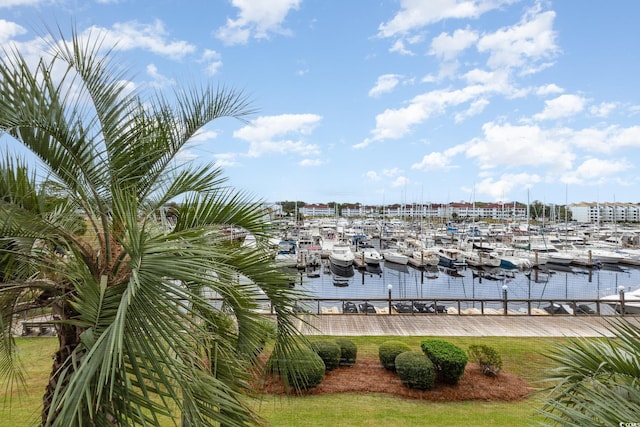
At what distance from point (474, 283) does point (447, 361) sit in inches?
786

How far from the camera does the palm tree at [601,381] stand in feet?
5.12

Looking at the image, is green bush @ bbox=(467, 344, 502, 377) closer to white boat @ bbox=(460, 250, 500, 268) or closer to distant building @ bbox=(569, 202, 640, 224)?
white boat @ bbox=(460, 250, 500, 268)

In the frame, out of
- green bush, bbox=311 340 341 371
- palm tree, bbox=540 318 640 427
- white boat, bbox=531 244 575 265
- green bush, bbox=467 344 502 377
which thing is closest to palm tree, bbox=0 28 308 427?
palm tree, bbox=540 318 640 427

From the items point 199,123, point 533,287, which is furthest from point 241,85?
point 533,287

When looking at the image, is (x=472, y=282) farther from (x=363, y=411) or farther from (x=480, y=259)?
(x=363, y=411)

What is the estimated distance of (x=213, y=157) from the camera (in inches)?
104

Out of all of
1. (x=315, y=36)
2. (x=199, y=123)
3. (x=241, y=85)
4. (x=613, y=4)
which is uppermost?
(x=315, y=36)

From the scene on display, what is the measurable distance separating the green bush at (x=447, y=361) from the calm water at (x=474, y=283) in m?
13.1

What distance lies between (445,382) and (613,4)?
691 centimetres

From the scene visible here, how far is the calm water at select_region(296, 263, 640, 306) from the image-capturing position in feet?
66.3

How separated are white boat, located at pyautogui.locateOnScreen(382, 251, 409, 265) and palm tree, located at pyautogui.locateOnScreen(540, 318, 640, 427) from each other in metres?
26.4

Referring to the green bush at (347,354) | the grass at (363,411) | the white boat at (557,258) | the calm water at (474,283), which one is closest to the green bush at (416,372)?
the grass at (363,411)

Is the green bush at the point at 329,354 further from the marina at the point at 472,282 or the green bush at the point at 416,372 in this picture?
the marina at the point at 472,282

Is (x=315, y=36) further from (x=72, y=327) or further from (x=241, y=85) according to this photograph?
(x=72, y=327)
